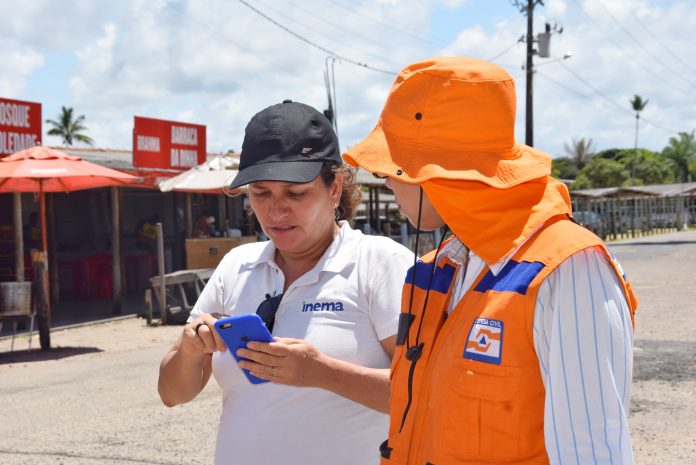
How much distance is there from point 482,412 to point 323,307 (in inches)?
35.6

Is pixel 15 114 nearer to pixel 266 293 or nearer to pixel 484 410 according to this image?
pixel 266 293

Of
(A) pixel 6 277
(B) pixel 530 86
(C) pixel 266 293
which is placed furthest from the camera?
(B) pixel 530 86

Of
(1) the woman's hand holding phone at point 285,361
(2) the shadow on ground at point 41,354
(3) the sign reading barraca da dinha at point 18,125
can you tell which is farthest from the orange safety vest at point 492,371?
(3) the sign reading barraca da dinha at point 18,125

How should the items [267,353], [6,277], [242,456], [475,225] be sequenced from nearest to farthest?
[475,225] < [267,353] < [242,456] < [6,277]

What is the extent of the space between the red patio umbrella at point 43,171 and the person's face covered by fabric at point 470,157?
1000cm

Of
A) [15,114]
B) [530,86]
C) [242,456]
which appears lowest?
[242,456]

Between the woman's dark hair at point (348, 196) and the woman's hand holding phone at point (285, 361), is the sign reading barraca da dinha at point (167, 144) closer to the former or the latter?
the woman's dark hair at point (348, 196)

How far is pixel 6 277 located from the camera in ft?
52.6

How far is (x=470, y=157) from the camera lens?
1619 mm

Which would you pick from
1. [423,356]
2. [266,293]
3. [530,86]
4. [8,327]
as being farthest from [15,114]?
[530,86]

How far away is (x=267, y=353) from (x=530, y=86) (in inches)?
1217

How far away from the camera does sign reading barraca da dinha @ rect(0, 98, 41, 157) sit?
13.4m

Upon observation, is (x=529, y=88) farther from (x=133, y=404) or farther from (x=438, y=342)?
(x=438, y=342)

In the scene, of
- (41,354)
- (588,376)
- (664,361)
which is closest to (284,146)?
(588,376)
